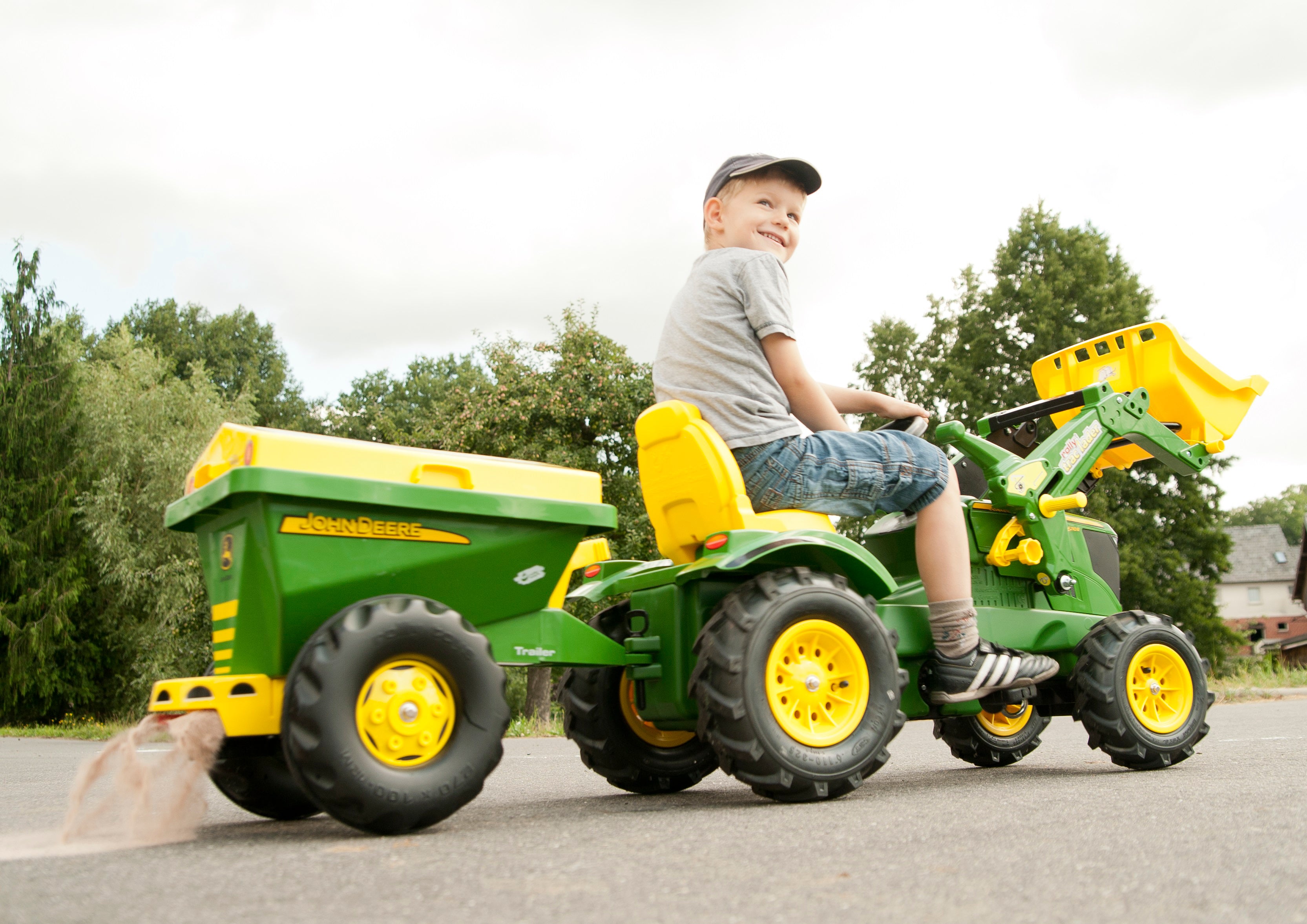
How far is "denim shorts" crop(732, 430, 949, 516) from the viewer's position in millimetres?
4109

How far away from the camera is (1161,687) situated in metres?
4.82

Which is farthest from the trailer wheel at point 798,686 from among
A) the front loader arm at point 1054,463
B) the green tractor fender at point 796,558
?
the front loader arm at point 1054,463

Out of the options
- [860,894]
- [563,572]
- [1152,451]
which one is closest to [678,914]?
[860,894]

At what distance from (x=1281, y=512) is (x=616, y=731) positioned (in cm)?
10301

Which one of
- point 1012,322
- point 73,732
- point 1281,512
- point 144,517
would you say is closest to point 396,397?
point 144,517

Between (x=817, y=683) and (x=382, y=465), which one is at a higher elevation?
→ (x=382, y=465)

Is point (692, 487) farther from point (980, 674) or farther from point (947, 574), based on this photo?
point (980, 674)

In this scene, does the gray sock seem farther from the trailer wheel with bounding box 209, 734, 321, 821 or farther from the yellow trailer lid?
the trailer wheel with bounding box 209, 734, 321, 821

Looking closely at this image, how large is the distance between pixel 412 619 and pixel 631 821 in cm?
91

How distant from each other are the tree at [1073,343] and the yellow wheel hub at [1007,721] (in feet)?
70.9

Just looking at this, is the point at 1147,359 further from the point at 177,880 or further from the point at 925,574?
the point at 177,880

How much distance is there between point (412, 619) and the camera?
3.08 metres

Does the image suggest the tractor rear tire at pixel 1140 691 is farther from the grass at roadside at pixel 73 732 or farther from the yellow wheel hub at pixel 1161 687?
the grass at roadside at pixel 73 732

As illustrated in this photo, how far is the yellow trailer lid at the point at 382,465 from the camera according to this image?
3135mm
